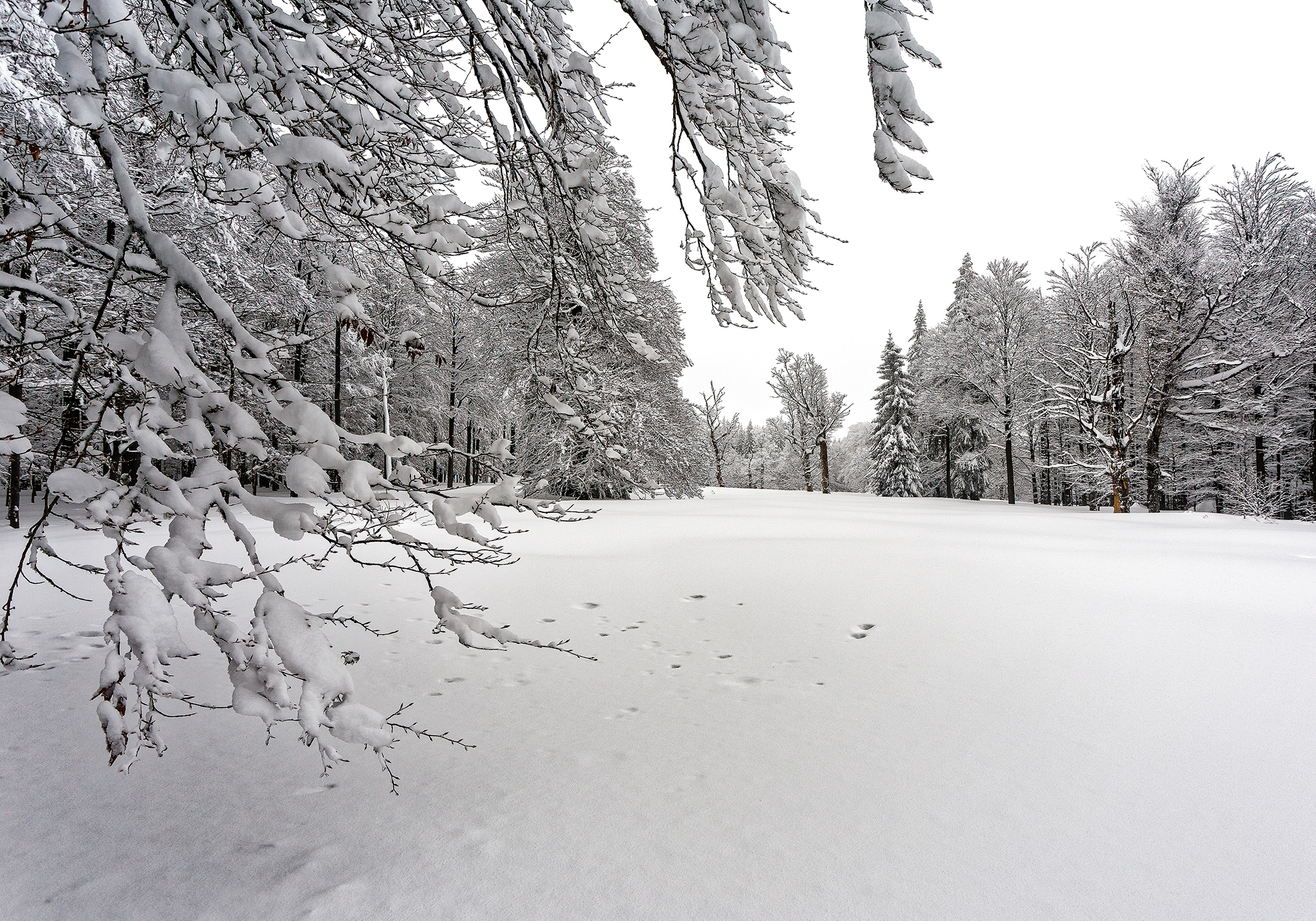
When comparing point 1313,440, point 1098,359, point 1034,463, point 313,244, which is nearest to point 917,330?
point 1034,463

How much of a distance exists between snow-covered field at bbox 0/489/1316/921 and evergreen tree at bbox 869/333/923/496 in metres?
23.6

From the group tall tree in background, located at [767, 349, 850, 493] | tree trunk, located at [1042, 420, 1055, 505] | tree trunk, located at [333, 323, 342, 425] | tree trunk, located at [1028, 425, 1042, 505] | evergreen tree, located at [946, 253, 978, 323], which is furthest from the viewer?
tall tree in background, located at [767, 349, 850, 493]

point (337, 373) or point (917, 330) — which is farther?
Result: point (917, 330)

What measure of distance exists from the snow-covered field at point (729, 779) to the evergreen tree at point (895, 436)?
23.6 metres

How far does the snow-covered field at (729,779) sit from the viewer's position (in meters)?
1.36

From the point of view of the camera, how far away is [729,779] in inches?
72.7

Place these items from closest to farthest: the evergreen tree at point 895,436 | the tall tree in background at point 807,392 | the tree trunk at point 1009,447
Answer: the tree trunk at point 1009,447, the tall tree in background at point 807,392, the evergreen tree at point 895,436

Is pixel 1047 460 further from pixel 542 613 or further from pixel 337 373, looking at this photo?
pixel 337 373

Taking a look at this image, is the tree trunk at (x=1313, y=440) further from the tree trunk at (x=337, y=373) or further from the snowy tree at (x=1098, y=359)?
the tree trunk at (x=337, y=373)

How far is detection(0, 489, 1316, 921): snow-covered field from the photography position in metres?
1.36

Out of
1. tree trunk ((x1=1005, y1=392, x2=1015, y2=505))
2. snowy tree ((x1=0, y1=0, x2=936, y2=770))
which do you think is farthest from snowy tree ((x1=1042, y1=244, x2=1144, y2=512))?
snowy tree ((x1=0, y1=0, x2=936, y2=770))

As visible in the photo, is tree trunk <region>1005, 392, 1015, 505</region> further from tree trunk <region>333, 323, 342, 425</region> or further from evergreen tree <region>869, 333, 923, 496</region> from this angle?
tree trunk <region>333, 323, 342, 425</region>

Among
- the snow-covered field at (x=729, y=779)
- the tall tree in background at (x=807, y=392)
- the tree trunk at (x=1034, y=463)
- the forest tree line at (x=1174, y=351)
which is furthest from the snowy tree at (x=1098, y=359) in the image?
the snow-covered field at (x=729, y=779)

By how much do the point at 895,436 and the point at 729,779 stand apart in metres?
27.2
